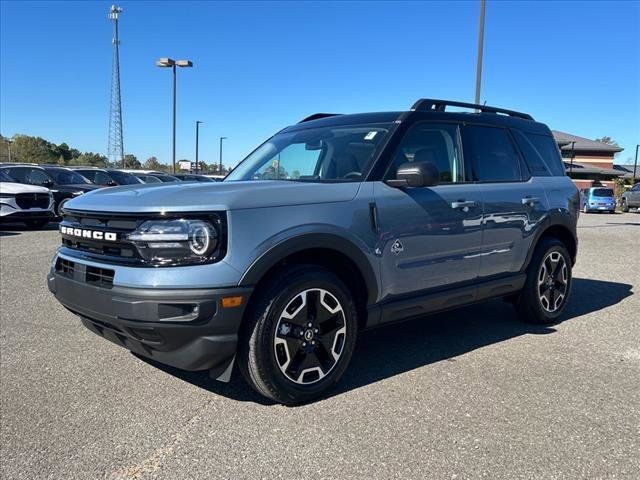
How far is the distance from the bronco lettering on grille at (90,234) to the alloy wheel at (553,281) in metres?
3.91

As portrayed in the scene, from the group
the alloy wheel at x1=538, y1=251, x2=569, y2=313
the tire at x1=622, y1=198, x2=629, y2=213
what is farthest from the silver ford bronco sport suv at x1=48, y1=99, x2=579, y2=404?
the tire at x1=622, y1=198, x2=629, y2=213

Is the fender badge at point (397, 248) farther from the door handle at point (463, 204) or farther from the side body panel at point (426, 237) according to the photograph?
the door handle at point (463, 204)

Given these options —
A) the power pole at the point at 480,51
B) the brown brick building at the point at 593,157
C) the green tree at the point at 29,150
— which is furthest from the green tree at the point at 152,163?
the power pole at the point at 480,51

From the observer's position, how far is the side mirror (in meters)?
3.70

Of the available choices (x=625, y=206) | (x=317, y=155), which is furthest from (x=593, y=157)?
(x=317, y=155)

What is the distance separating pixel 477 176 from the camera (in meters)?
4.70

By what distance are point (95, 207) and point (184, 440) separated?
150cm

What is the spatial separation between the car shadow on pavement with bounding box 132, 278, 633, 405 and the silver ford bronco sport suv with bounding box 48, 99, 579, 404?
405 mm

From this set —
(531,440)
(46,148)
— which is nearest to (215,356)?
(531,440)

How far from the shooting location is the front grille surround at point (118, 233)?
3.07m

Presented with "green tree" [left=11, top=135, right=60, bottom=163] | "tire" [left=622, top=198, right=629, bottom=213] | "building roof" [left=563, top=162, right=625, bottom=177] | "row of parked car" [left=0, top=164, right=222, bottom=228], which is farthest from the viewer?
"green tree" [left=11, top=135, right=60, bottom=163]

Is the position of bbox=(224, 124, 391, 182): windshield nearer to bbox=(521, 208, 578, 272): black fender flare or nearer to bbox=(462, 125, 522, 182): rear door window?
bbox=(462, 125, 522, 182): rear door window

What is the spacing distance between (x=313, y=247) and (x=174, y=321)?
3.10 ft

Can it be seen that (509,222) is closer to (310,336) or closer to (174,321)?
(310,336)
